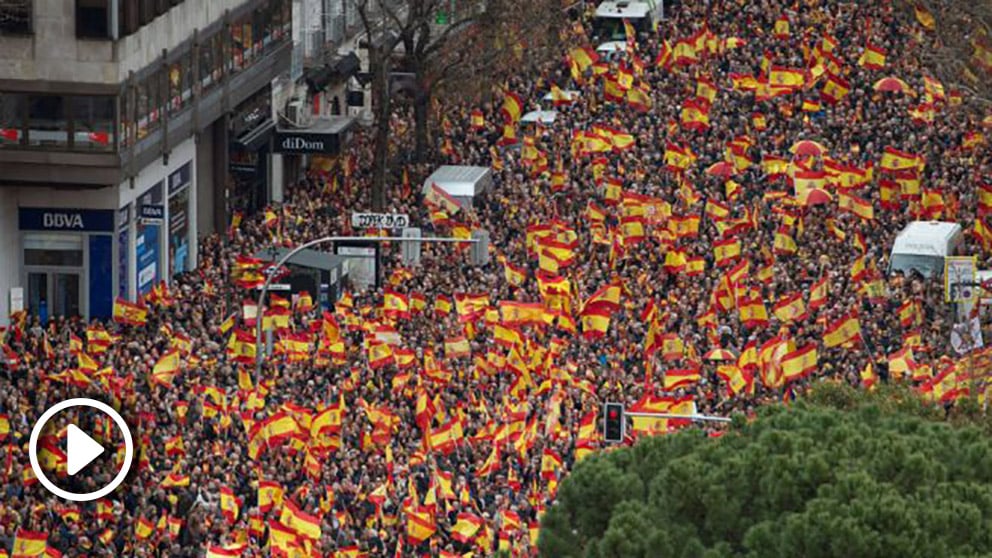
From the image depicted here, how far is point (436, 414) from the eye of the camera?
67.4 meters

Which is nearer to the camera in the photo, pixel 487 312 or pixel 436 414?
pixel 436 414

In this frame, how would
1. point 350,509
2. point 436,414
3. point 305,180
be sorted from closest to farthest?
point 350,509
point 436,414
point 305,180

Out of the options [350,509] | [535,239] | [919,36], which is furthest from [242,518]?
[919,36]

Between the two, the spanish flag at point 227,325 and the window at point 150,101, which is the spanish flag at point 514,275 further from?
the window at point 150,101

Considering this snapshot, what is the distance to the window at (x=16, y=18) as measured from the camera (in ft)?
266

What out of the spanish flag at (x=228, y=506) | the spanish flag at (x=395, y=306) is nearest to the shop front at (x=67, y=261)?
the spanish flag at (x=395, y=306)

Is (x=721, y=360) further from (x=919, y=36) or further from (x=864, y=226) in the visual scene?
(x=919, y=36)

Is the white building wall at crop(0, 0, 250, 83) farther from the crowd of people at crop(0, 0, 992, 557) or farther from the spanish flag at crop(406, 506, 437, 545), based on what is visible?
the spanish flag at crop(406, 506, 437, 545)

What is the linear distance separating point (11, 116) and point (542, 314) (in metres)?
13.9

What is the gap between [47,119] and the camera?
8131 cm

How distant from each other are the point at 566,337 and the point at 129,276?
44.6 ft

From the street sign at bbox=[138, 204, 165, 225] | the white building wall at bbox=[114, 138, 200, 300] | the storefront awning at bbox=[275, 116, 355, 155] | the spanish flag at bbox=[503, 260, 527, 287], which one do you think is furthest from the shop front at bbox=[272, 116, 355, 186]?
the spanish flag at bbox=[503, 260, 527, 287]

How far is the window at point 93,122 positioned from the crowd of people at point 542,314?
341 centimetres
